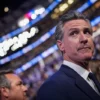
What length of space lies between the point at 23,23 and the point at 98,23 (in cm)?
434

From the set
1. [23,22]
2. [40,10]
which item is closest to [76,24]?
[40,10]

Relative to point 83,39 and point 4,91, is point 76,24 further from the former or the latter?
point 4,91

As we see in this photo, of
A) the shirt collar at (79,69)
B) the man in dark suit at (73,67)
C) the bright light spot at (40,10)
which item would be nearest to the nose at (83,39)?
the man in dark suit at (73,67)

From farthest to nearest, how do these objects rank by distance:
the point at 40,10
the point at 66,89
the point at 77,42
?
the point at 40,10 < the point at 77,42 < the point at 66,89

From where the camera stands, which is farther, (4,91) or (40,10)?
(40,10)

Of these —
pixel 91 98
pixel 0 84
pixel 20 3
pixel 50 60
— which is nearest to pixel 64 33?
pixel 91 98

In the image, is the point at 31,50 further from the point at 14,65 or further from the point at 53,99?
the point at 53,99

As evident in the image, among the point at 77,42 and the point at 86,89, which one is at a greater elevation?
the point at 77,42

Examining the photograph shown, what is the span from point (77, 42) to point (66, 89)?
31 cm

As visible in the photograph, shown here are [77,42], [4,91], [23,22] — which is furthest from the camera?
[23,22]

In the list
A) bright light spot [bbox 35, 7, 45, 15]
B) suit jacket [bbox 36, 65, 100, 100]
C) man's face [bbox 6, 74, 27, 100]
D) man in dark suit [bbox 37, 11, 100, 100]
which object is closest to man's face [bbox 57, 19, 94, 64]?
man in dark suit [bbox 37, 11, 100, 100]

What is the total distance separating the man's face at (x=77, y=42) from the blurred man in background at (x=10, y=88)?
897mm

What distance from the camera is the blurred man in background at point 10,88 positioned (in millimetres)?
2521

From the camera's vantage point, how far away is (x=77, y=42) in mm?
1713
